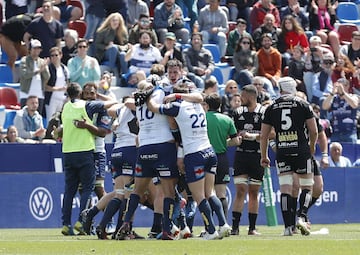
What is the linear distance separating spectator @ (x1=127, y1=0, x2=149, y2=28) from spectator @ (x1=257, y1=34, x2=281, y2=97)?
2803 millimetres

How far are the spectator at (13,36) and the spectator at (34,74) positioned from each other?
3.98 feet

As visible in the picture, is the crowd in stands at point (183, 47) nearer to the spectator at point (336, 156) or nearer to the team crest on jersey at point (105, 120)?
the spectator at point (336, 156)

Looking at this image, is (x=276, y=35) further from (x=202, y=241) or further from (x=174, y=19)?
(x=202, y=241)

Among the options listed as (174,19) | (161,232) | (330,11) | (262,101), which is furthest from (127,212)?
(330,11)

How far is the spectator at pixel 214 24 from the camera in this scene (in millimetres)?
29625

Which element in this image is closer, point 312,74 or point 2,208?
point 2,208

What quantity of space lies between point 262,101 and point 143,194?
479 cm

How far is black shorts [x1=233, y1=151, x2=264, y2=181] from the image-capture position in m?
20.0

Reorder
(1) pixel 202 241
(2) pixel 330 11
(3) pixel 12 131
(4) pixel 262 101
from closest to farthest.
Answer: (1) pixel 202 241 < (4) pixel 262 101 < (3) pixel 12 131 < (2) pixel 330 11

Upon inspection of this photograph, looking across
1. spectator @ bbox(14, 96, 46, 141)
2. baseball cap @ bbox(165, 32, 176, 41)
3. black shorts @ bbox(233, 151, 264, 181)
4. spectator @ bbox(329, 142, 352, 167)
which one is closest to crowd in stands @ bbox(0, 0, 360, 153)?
baseball cap @ bbox(165, 32, 176, 41)

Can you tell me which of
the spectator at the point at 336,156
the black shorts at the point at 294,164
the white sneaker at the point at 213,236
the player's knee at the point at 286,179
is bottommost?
the white sneaker at the point at 213,236

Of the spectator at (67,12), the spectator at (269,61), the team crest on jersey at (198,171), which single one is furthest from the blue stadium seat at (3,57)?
the team crest on jersey at (198,171)

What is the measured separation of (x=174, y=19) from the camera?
93.9 ft

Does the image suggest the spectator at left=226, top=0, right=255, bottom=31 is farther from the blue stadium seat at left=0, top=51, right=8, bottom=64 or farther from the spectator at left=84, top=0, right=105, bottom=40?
the blue stadium seat at left=0, top=51, right=8, bottom=64
